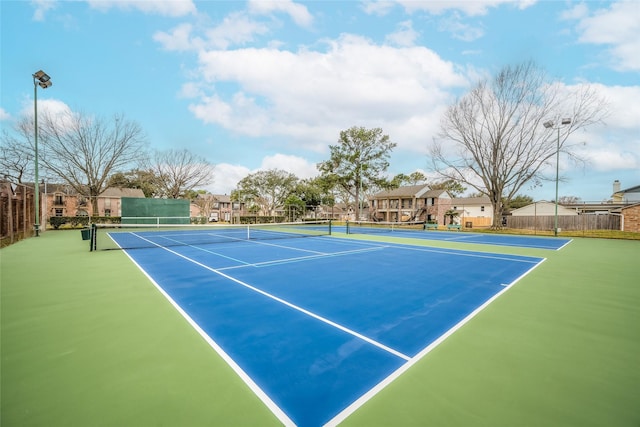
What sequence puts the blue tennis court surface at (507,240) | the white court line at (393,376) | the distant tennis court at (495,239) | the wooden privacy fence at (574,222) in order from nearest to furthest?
1. the white court line at (393,376)
2. the blue tennis court surface at (507,240)
3. the distant tennis court at (495,239)
4. the wooden privacy fence at (574,222)

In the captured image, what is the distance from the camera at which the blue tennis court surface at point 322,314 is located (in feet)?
9.24

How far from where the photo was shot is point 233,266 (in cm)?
888

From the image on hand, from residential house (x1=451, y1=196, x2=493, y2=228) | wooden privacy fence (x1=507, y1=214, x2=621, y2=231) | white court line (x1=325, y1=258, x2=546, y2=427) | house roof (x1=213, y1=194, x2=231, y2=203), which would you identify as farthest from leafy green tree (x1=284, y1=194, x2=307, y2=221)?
house roof (x1=213, y1=194, x2=231, y2=203)

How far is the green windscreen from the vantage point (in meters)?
28.2

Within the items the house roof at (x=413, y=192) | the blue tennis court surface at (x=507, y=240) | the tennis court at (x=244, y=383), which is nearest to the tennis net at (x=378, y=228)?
the blue tennis court surface at (x=507, y=240)

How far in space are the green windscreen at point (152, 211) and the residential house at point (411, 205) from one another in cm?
3693

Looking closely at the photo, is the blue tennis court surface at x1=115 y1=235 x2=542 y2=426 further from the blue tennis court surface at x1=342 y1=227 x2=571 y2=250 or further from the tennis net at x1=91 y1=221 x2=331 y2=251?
the blue tennis court surface at x1=342 y1=227 x2=571 y2=250

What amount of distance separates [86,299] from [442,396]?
21.3 feet

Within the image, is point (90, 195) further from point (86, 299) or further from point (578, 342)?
point (578, 342)

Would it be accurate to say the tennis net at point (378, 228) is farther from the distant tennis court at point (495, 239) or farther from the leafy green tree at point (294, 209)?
the leafy green tree at point (294, 209)

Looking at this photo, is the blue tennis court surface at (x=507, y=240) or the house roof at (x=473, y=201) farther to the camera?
the house roof at (x=473, y=201)

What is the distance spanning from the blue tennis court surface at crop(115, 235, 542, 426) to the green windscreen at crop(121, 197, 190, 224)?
74.0 ft

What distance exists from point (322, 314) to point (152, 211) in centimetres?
3063

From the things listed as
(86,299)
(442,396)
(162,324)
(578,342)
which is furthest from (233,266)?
(578,342)
